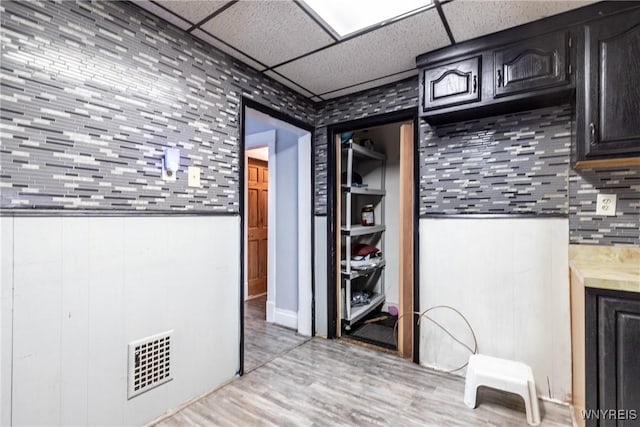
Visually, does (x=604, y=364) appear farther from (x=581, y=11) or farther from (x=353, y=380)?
(x=581, y=11)

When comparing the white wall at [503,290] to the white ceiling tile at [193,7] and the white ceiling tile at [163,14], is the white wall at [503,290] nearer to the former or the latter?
the white ceiling tile at [193,7]

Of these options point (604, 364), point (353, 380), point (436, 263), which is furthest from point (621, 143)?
point (353, 380)

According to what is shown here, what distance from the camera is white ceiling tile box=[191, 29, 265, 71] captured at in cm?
176

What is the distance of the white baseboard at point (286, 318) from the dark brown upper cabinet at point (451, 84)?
2.29 metres

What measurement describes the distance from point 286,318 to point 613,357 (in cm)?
250

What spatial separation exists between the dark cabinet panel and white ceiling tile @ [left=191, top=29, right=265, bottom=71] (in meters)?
2.32

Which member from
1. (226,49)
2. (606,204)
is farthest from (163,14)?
(606,204)

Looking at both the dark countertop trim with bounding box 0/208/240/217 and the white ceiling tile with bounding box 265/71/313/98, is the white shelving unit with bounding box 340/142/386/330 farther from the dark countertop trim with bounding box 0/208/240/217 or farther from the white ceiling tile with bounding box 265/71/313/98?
the dark countertop trim with bounding box 0/208/240/217

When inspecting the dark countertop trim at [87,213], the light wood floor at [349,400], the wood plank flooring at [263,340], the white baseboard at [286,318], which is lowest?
the wood plank flooring at [263,340]

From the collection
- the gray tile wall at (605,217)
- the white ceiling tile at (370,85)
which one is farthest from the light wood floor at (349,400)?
the white ceiling tile at (370,85)

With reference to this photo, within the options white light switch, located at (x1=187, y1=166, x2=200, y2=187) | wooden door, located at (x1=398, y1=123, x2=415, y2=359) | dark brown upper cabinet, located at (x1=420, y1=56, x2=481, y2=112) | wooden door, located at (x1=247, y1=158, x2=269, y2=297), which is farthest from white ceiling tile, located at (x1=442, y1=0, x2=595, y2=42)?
wooden door, located at (x1=247, y1=158, x2=269, y2=297)

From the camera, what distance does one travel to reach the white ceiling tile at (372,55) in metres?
1.71

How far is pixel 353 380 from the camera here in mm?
2061

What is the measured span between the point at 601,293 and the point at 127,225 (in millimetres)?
2232
